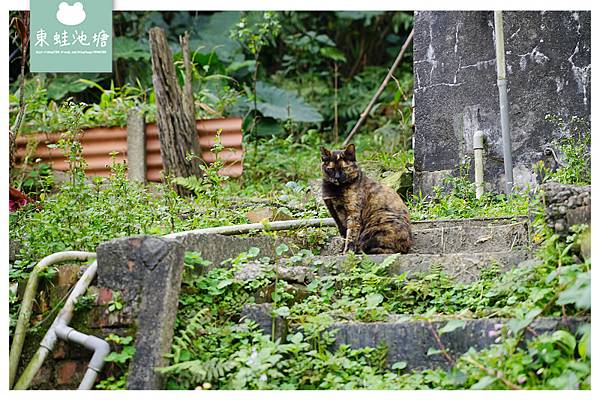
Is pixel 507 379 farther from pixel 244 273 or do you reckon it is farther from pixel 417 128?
pixel 417 128

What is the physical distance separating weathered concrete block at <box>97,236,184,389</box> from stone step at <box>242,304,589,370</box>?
0.40m

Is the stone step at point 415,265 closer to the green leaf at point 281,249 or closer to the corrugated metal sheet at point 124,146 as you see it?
the green leaf at point 281,249

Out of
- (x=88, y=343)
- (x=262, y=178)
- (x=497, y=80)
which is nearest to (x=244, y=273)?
(x=88, y=343)

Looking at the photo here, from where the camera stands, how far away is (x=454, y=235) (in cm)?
500

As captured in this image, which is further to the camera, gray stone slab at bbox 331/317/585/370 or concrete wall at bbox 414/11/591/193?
concrete wall at bbox 414/11/591/193

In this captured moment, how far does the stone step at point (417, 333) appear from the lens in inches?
133

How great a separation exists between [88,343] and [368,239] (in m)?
1.94

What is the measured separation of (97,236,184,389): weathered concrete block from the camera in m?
3.40

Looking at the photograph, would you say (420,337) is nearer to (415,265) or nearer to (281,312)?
(281,312)

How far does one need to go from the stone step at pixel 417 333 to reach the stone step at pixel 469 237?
51.7 inches

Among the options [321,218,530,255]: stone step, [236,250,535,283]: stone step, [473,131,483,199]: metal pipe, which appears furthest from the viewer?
[473,131,483,199]: metal pipe

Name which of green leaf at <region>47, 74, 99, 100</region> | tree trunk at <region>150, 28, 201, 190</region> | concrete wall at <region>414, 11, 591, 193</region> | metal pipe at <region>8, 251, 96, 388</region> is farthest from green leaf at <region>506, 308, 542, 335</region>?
green leaf at <region>47, 74, 99, 100</region>

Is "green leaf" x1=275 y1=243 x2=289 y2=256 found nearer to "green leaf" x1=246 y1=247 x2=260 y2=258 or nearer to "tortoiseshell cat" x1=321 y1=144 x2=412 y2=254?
"green leaf" x1=246 y1=247 x2=260 y2=258

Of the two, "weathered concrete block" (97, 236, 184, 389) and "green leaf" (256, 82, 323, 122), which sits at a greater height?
"green leaf" (256, 82, 323, 122)
